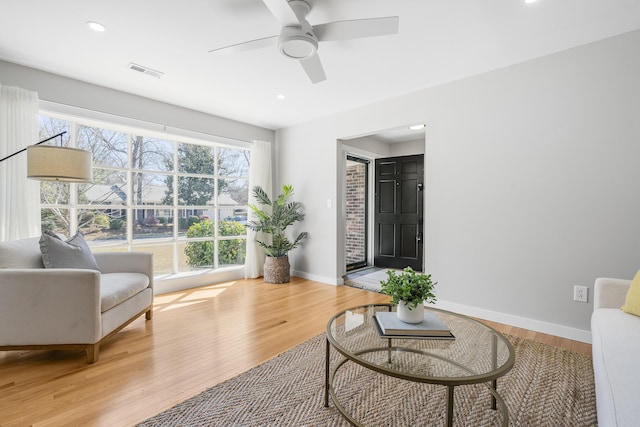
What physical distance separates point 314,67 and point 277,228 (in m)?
2.65

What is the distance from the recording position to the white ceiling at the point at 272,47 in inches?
78.9

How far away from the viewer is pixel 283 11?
1.74m

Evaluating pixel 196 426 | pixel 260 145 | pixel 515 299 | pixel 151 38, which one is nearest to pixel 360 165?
pixel 260 145

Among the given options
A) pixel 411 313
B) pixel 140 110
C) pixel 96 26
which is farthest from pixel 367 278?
pixel 96 26

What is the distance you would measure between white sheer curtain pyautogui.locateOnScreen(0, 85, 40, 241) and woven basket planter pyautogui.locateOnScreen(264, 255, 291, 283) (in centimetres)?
249

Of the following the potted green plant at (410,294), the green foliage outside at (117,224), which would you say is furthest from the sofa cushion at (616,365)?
the green foliage outside at (117,224)

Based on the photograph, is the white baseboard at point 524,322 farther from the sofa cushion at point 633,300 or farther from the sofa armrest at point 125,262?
the sofa armrest at point 125,262

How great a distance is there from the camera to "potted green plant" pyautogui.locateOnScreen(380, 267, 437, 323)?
1527 mm

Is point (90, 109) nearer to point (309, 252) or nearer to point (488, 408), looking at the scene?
point (309, 252)

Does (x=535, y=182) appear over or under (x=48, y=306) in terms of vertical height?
over

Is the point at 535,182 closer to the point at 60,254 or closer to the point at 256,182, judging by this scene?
the point at 256,182

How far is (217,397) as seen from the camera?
5.45 ft

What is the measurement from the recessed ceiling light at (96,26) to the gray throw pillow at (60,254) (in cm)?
159

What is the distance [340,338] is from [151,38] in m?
2.58
